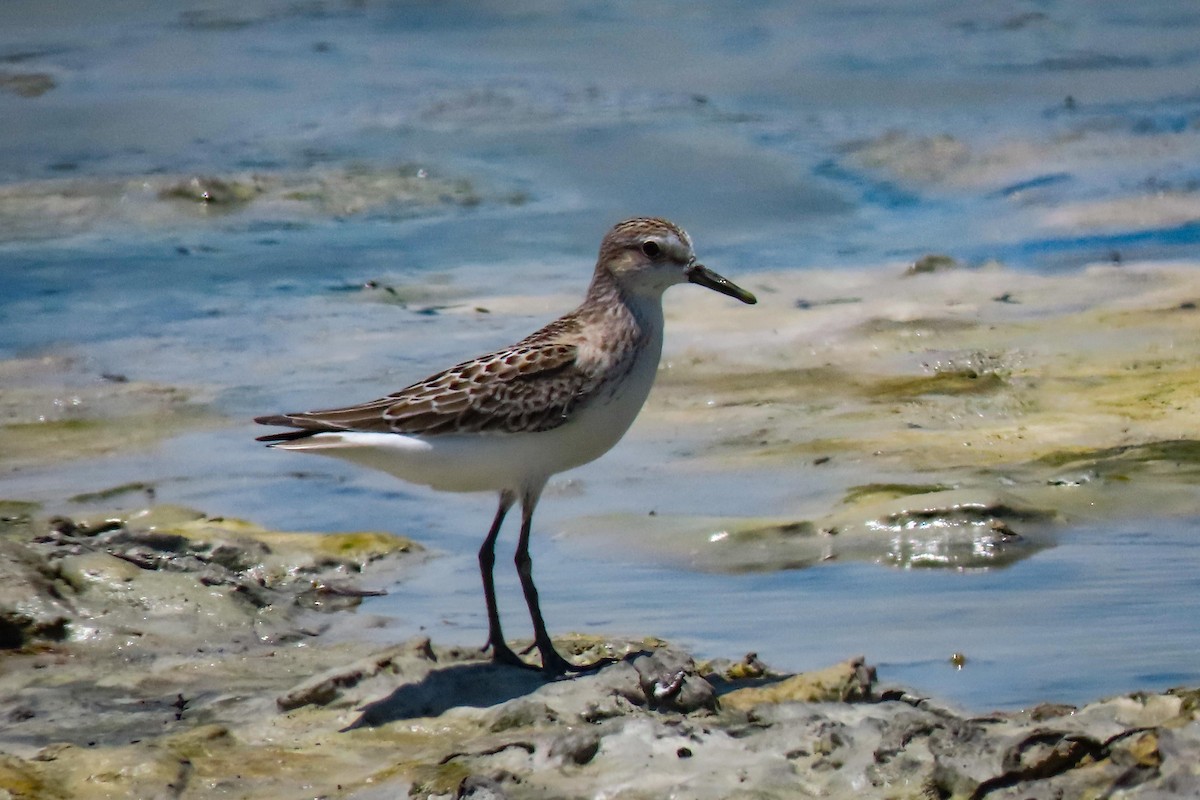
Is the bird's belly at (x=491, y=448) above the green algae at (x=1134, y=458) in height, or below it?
above

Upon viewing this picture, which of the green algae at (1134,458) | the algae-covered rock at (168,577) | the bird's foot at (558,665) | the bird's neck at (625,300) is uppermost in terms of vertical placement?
the bird's neck at (625,300)

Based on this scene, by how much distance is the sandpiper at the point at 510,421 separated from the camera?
6.91 m

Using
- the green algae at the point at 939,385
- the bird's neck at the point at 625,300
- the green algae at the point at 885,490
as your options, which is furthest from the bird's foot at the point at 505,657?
the green algae at the point at 939,385

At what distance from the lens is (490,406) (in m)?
6.95

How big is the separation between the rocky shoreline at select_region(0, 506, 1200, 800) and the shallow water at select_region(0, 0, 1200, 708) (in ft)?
2.62

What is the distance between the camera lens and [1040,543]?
338 inches

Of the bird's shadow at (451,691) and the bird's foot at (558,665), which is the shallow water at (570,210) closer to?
the bird's foot at (558,665)

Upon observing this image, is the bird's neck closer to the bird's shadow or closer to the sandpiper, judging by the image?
the sandpiper

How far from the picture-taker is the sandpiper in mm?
6914

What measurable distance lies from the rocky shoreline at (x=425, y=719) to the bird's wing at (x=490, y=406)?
808mm

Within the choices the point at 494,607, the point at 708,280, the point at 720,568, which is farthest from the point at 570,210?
the point at 494,607

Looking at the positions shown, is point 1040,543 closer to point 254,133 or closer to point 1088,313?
point 1088,313

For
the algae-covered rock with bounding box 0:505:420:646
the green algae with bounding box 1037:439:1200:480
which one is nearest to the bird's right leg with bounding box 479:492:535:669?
the algae-covered rock with bounding box 0:505:420:646

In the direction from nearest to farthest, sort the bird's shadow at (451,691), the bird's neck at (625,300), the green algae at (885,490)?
the bird's shadow at (451,691) < the bird's neck at (625,300) < the green algae at (885,490)
